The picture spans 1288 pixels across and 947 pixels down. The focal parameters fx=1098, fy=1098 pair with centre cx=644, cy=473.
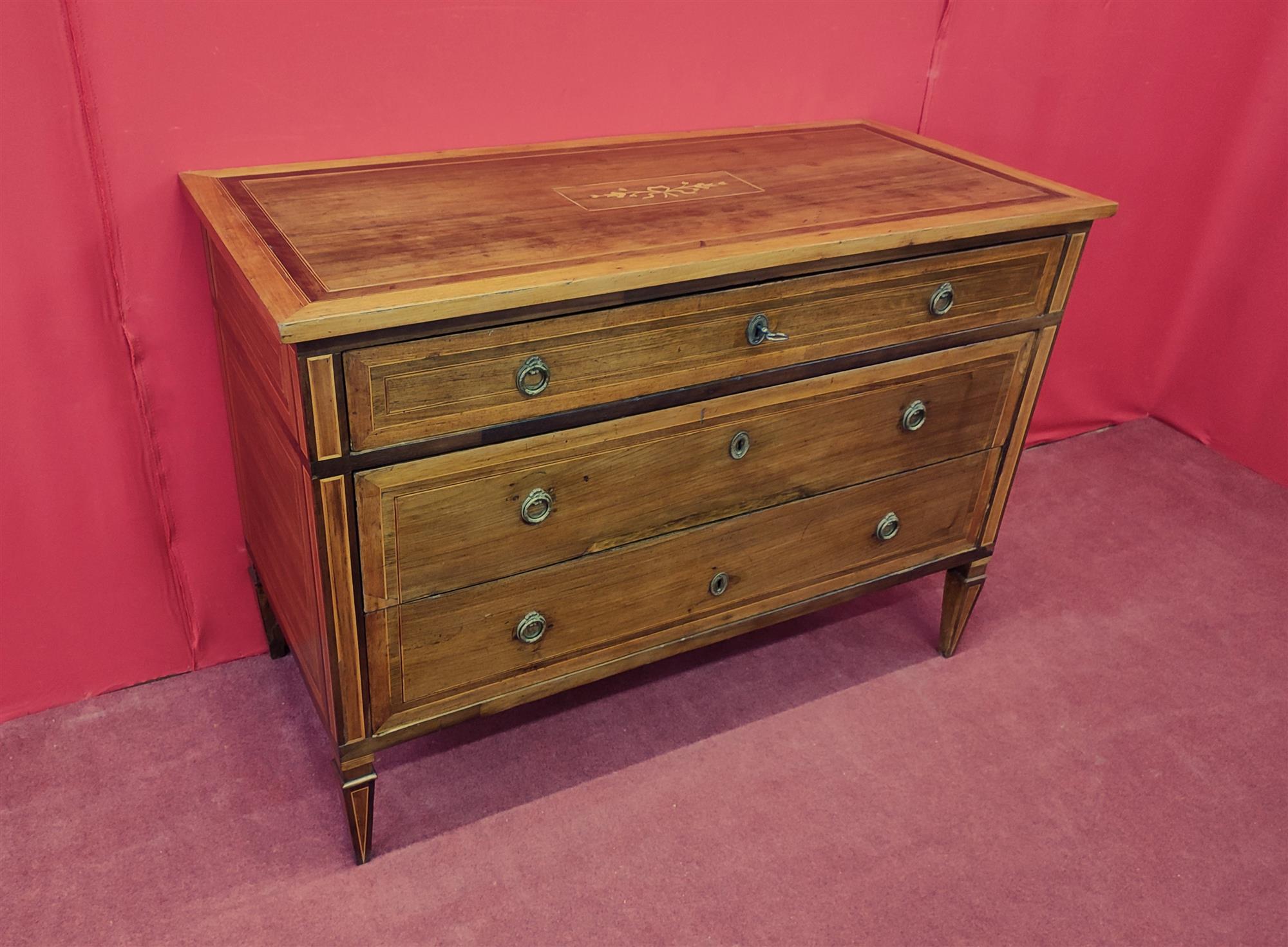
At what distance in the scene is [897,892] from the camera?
75.4 inches

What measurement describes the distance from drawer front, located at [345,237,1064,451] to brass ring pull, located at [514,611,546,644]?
380 millimetres

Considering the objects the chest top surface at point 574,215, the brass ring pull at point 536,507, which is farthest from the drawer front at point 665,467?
the chest top surface at point 574,215

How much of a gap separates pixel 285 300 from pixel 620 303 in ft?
1.51

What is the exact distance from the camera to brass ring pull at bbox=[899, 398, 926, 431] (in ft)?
6.59

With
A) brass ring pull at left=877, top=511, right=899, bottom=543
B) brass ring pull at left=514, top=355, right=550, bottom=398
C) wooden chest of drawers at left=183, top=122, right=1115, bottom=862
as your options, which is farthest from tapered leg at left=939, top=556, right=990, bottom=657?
brass ring pull at left=514, top=355, right=550, bottom=398

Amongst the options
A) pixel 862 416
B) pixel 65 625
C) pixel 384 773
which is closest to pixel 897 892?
pixel 862 416

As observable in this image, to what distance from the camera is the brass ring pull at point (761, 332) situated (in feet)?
5.61

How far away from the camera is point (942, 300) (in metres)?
1.90

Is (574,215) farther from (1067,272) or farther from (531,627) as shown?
(1067,272)

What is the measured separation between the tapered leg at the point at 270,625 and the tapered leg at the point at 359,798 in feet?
1.70

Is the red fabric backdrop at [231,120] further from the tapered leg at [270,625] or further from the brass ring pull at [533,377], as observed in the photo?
the brass ring pull at [533,377]

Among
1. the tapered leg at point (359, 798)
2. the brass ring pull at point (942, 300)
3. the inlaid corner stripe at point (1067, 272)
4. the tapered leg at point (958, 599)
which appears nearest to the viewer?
the tapered leg at point (359, 798)

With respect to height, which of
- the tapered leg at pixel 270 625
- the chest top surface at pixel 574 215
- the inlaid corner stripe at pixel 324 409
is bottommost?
the tapered leg at pixel 270 625

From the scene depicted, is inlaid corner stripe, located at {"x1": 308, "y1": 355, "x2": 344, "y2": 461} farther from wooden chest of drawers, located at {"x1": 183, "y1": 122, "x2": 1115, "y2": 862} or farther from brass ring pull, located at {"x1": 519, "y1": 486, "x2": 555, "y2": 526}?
brass ring pull, located at {"x1": 519, "y1": 486, "x2": 555, "y2": 526}
